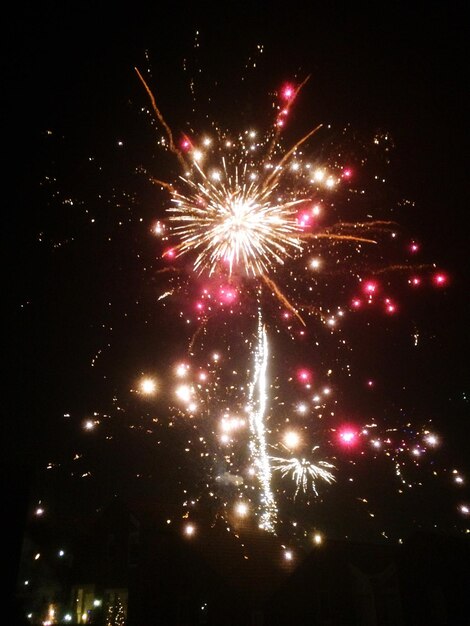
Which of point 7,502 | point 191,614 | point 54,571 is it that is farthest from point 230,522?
point 7,502

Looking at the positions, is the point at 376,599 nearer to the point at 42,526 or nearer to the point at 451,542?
the point at 451,542

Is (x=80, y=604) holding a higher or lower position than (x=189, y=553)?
lower

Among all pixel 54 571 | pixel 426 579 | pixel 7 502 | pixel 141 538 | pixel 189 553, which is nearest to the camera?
pixel 7 502

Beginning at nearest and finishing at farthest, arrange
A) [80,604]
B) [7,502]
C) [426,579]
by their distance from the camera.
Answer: [7,502] < [426,579] < [80,604]

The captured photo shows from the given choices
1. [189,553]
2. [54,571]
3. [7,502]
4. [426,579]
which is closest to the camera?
[7,502]

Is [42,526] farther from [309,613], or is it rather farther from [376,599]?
[376,599]

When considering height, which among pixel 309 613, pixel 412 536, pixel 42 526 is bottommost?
pixel 309 613

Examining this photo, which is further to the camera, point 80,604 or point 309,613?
point 80,604

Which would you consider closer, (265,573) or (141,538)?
(265,573)

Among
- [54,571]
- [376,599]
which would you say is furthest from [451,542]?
[54,571]
